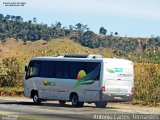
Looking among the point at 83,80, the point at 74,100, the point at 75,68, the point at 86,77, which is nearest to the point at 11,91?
the point at 74,100

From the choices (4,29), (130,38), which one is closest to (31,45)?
(4,29)

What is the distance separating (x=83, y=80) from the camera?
93.9 ft

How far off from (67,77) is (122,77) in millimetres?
3354

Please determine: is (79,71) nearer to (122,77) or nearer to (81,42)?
(122,77)

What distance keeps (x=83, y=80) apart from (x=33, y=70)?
445 cm

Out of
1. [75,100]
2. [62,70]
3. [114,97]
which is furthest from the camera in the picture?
[62,70]

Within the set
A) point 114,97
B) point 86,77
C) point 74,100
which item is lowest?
point 74,100

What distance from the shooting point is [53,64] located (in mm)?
30406

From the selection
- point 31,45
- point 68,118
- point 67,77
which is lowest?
point 68,118

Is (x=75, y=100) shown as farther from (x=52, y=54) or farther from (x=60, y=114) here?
(x=52, y=54)

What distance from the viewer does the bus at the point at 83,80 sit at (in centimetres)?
2778

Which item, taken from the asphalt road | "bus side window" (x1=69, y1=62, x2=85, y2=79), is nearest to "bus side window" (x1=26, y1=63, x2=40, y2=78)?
"bus side window" (x1=69, y1=62, x2=85, y2=79)

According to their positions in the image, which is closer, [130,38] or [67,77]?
[67,77]

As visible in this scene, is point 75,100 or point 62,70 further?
point 62,70
